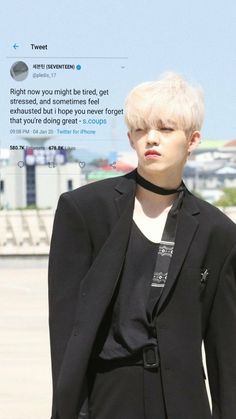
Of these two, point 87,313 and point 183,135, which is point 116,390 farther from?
point 183,135

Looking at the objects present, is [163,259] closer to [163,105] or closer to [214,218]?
[214,218]

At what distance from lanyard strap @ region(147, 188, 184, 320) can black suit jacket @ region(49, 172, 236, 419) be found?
0.7 inches

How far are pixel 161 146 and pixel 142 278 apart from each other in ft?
1.11

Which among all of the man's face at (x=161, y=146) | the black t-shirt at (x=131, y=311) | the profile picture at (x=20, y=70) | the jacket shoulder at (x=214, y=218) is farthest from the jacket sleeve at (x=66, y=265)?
the profile picture at (x=20, y=70)

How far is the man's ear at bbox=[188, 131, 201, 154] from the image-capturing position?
304 cm

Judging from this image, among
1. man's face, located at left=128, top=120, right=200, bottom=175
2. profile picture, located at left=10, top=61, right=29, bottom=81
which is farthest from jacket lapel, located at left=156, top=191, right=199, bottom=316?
profile picture, located at left=10, top=61, right=29, bottom=81

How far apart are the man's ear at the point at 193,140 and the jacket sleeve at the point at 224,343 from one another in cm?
29

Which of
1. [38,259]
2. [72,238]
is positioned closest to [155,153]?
[72,238]

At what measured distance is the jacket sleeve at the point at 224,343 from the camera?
10.2 ft

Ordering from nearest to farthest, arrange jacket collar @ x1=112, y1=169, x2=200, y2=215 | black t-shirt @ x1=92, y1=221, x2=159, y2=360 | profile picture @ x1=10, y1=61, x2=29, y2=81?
black t-shirt @ x1=92, y1=221, x2=159, y2=360 → jacket collar @ x1=112, y1=169, x2=200, y2=215 → profile picture @ x1=10, y1=61, x2=29, y2=81

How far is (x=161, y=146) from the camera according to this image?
2975 mm

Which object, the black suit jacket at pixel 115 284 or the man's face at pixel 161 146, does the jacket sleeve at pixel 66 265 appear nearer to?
the black suit jacket at pixel 115 284

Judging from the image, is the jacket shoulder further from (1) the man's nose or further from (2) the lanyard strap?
(1) the man's nose


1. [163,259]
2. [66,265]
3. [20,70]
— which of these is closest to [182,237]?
[163,259]
